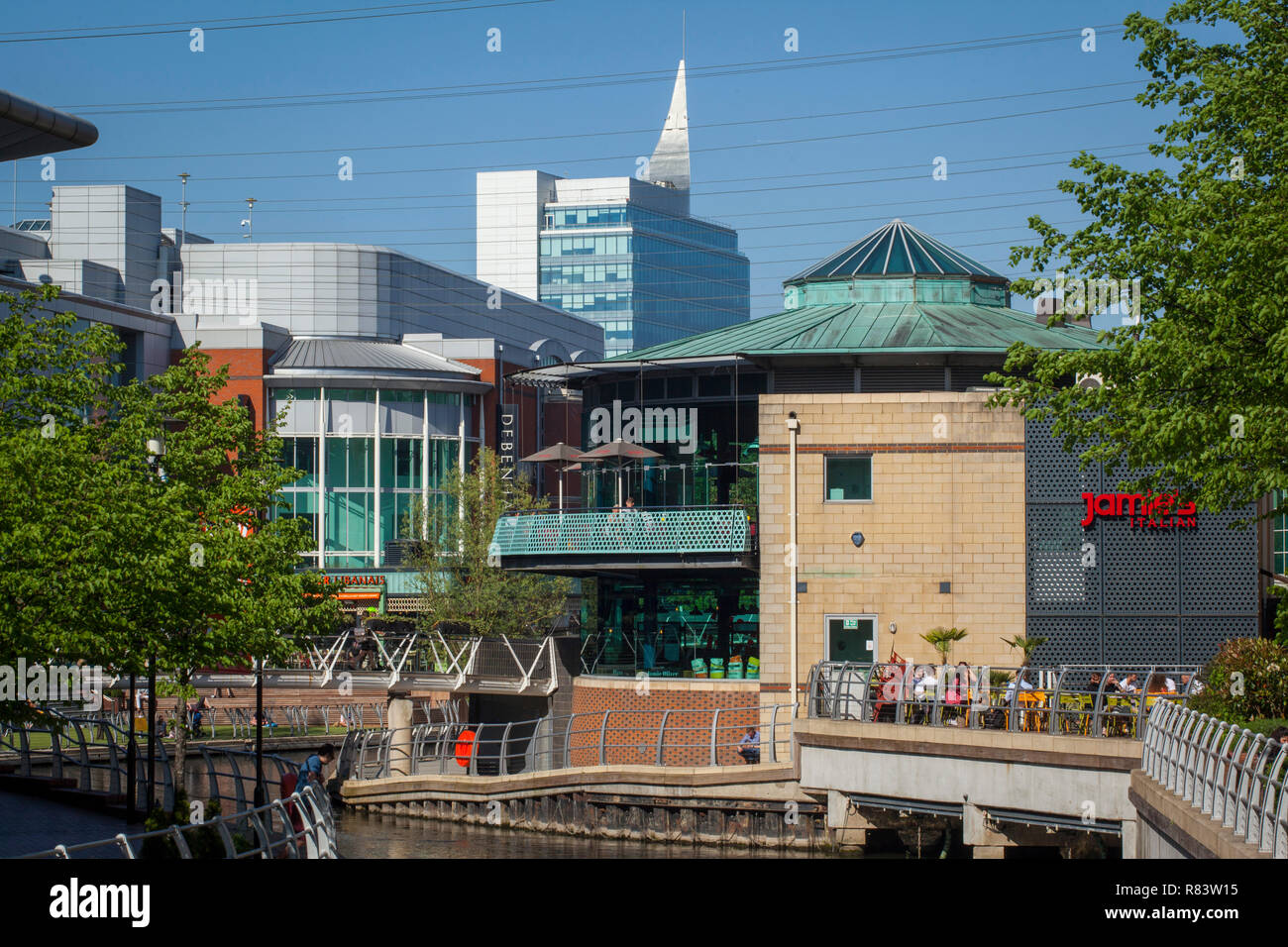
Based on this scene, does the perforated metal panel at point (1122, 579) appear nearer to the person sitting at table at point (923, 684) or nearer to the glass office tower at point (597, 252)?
the person sitting at table at point (923, 684)

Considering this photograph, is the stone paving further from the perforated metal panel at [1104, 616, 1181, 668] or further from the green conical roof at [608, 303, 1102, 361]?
the perforated metal panel at [1104, 616, 1181, 668]

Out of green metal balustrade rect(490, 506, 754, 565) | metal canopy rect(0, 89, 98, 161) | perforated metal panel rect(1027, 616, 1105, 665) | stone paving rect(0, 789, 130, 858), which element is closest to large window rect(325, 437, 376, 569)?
green metal balustrade rect(490, 506, 754, 565)

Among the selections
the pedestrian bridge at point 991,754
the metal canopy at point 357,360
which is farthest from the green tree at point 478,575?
the pedestrian bridge at point 991,754

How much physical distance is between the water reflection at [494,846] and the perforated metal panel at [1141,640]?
336 inches

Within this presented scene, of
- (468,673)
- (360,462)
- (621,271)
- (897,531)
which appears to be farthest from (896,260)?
(621,271)

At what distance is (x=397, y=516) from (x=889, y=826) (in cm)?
5344

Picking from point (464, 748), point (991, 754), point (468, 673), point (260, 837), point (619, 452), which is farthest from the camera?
point (468, 673)

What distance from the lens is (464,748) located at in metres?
44.0

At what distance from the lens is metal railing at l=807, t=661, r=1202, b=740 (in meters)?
26.0

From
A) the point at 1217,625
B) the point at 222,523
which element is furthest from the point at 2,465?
the point at 1217,625

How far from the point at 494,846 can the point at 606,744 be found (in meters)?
4.31

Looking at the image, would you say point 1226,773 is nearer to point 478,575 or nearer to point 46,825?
point 46,825

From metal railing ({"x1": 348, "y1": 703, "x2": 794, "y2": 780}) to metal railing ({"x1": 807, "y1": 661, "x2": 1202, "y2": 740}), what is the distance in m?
1.45
